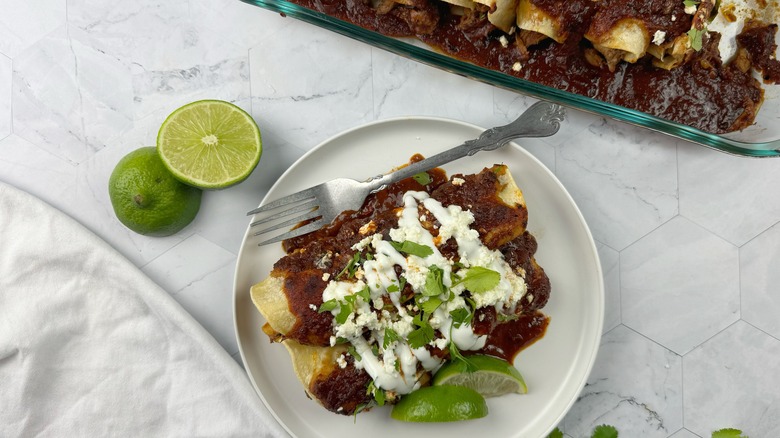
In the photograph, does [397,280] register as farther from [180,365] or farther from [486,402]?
[180,365]

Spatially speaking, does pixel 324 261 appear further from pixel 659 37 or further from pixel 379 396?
pixel 659 37

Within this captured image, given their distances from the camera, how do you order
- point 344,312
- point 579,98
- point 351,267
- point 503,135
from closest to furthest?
1. point 344,312
2. point 351,267
3. point 579,98
4. point 503,135

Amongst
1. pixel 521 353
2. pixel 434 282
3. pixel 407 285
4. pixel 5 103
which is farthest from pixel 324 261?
pixel 5 103

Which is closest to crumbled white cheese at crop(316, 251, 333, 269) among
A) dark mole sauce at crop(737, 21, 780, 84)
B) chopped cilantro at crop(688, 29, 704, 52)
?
chopped cilantro at crop(688, 29, 704, 52)

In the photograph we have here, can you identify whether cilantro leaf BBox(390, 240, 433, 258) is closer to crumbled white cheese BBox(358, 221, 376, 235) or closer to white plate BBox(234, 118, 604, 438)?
crumbled white cheese BBox(358, 221, 376, 235)

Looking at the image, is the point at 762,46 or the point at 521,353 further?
the point at 521,353

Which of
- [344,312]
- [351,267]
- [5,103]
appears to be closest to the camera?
[344,312]
